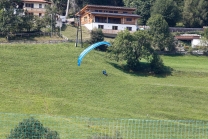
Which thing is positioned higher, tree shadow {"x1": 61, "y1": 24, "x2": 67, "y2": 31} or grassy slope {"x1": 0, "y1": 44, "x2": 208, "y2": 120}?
tree shadow {"x1": 61, "y1": 24, "x2": 67, "y2": 31}

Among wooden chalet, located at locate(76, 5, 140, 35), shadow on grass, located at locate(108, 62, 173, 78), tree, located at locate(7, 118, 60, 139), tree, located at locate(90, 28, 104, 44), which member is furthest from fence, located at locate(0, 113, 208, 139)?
wooden chalet, located at locate(76, 5, 140, 35)

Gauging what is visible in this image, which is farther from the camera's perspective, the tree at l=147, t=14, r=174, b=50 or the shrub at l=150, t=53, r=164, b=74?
the tree at l=147, t=14, r=174, b=50

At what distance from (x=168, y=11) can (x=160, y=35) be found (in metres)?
9.93

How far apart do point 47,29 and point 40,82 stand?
15.1 m

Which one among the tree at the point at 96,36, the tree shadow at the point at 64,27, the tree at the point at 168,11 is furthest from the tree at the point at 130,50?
the tree at the point at 168,11

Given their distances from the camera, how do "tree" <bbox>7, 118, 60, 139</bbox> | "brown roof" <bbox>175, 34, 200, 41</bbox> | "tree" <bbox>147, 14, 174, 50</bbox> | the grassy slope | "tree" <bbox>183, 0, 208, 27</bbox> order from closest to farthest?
"tree" <bbox>7, 118, 60, 139</bbox>, the grassy slope, "tree" <bbox>147, 14, 174, 50</bbox>, "brown roof" <bbox>175, 34, 200, 41</bbox>, "tree" <bbox>183, 0, 208, 27</bbox>

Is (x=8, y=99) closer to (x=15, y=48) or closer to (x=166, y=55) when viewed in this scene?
(x=15, y=48)

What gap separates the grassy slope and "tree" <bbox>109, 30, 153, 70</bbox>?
118 cm

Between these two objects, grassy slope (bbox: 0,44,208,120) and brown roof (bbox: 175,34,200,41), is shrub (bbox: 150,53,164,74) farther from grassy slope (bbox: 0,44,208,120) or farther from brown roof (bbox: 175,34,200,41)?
brown roof (bbox: 175,34,200,41)

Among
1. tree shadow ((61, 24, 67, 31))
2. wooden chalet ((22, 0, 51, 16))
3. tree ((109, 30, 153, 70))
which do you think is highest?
wooden chalet ((22, 0, 51, 16))

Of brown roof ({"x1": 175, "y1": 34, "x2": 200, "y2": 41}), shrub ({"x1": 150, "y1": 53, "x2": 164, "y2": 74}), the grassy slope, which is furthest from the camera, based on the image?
brown roof ({"x1": 175, "y1": 34, "x2": 200, "y2": 41})

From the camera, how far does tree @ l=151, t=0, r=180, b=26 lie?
194 ft

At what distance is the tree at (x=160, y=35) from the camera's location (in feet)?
164

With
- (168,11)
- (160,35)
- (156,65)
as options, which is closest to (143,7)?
(168,11)
